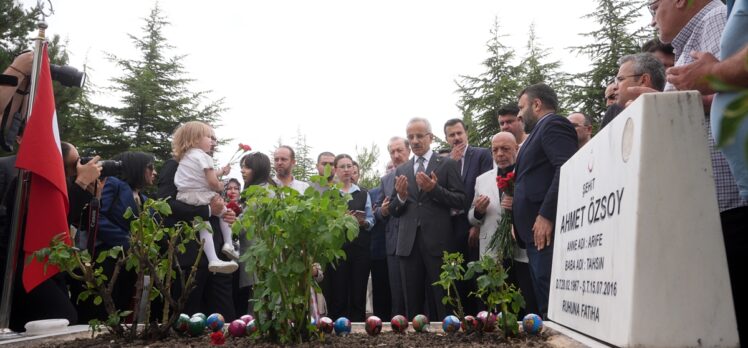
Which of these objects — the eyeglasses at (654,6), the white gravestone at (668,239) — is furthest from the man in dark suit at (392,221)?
the white gravestone at (668,239)

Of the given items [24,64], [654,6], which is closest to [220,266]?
[24,64]

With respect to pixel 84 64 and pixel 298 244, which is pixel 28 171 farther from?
pixel 84 64

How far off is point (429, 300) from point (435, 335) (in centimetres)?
294

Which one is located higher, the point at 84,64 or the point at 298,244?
the point at 84,64

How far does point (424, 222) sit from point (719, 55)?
12.6 ft

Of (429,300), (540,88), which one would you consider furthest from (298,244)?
(429,300)

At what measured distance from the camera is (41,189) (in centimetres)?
413

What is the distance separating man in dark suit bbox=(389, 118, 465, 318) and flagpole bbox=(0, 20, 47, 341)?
10.7ft

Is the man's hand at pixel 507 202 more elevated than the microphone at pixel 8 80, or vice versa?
the microphone at pixel 8 80

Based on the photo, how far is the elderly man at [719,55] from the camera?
2.15 meters

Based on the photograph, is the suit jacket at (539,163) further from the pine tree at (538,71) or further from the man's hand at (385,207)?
the pine tree at (538,71)

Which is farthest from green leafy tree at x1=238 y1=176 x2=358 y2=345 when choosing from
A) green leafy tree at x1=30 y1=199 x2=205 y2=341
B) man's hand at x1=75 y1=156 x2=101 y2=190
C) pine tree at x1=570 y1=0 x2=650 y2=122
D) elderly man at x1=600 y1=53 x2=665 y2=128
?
pine tree at x1=570 y1=0 x2=650 y2=122

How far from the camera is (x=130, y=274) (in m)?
5.38

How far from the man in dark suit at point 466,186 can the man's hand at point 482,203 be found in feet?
0.70
